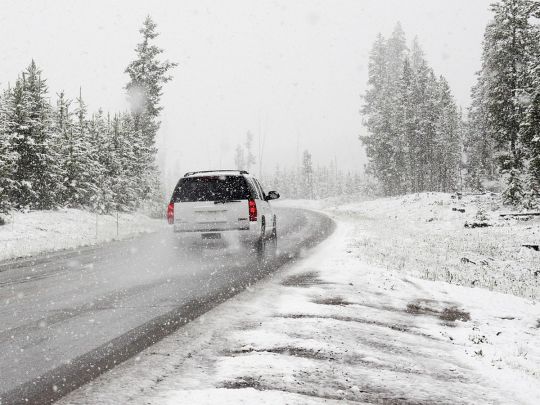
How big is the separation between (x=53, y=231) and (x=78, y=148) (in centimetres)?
919

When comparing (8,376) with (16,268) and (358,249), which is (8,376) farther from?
(358,249)

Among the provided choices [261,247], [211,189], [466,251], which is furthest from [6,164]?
[466,251]

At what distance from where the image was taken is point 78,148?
2855 cm

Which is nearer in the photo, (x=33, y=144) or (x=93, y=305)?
(x=93, y=305)

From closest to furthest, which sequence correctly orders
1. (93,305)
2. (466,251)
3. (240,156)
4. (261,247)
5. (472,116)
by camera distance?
(93,305) → (261,247) → (466,251) → (472,116) → (240,156)

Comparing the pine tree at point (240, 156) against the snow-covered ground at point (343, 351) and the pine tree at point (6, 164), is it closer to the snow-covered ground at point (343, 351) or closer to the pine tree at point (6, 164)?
the pine tree at point (6, 164)

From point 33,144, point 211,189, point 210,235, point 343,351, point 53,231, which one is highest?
point 33,144

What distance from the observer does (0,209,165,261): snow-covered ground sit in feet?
50.1

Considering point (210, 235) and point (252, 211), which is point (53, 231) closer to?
point (210, 235)

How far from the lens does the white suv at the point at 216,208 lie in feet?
36.5

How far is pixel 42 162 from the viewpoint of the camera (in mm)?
24797

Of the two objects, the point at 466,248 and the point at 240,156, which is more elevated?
the point at 240,156

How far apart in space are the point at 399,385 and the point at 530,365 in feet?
6.53

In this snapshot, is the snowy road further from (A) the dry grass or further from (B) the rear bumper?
(A) the dry grass
